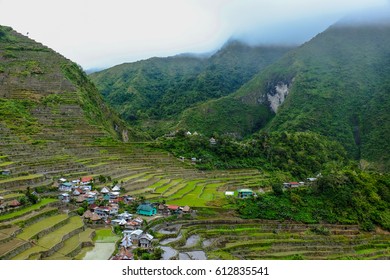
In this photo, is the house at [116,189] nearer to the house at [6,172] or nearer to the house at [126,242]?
the house at [6,172]

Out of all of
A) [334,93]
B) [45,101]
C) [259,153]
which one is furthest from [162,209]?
[334,93]

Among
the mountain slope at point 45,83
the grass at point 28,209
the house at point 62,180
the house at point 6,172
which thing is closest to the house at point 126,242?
the grass at point 28,209

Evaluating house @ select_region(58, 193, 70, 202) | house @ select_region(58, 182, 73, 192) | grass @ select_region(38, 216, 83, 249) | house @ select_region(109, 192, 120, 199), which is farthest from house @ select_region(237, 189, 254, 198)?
grass @ select_region(38, 216, 83, 249)

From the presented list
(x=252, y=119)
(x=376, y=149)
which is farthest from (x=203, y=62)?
(x=376, y=149)

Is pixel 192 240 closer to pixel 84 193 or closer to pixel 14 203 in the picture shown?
pixel 84 193

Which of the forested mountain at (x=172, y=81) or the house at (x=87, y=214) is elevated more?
the forested mountain at (x=172, y=81)

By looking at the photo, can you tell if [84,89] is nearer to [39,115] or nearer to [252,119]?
[39,115]
